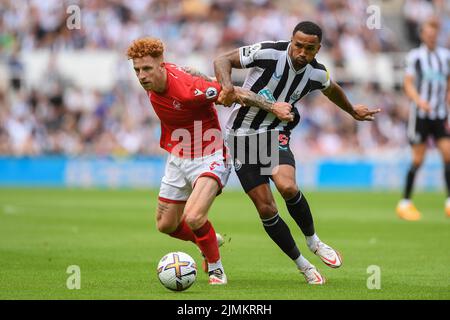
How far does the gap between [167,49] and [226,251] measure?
52.5 feet

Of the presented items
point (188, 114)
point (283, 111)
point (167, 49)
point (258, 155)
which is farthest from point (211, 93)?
point (167, 49)

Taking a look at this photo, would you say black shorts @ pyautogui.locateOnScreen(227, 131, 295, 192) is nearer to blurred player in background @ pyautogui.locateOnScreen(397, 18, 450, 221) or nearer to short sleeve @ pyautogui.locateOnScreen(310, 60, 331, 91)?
short sleeve @ pyautogui.locateOnScreen(310, 60, 331, 91)

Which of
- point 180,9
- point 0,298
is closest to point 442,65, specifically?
point 0,298

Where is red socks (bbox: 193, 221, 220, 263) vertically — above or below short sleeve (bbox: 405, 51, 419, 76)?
below

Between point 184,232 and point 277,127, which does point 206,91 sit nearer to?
point 277,127

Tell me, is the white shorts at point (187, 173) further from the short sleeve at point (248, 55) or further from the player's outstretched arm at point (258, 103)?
the short sleeve at point (248, 55)

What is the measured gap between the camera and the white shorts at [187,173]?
8.72 m

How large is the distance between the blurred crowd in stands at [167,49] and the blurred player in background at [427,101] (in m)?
10.8

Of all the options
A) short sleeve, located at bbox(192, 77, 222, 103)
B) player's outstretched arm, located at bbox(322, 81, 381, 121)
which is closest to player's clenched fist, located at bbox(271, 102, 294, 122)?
short sleeve, located at bbox(192, 77, 222, 103)

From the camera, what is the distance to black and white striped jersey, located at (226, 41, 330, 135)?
877cm

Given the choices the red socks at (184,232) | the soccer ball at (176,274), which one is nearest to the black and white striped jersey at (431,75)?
the red socks at (184,232)

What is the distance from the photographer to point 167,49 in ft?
87.5

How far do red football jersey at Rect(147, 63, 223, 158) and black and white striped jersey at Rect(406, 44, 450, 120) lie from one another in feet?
21.7
